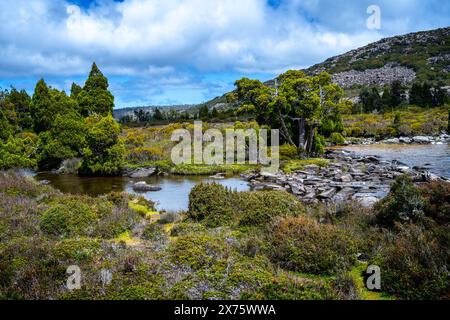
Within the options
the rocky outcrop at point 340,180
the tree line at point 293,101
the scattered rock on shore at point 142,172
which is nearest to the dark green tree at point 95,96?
the scattered rock on shore at point 142,172

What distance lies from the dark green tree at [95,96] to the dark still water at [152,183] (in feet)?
52.3

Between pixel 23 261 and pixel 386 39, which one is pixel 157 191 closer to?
pixel 23 261

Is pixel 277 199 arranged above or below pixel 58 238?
above

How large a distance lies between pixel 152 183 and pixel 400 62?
5342 inches

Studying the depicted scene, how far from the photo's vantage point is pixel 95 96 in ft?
141

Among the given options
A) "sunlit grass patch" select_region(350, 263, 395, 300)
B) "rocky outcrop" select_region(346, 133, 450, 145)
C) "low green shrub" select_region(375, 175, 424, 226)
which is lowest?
"sunlit grass patch" select_region(350, 263, 395, 300)

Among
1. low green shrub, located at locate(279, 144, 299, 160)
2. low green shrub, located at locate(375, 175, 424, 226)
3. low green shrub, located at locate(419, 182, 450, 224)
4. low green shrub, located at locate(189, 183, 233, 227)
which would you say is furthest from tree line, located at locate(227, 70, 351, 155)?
low green shrub, located at locate(419, 182, 450, 224)

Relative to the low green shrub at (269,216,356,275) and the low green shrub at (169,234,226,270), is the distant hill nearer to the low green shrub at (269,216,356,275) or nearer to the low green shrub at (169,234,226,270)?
the low green shrub at (269,216,356,275)

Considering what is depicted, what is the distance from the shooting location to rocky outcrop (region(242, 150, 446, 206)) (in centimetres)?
1731

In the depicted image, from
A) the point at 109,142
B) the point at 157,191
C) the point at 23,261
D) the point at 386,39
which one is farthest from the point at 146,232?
the point at 386,39

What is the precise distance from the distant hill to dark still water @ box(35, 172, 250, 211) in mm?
90305

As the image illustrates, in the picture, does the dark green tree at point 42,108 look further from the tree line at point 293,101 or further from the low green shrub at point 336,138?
the low green shrub at point 336,138

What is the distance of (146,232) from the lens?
10.6 m
